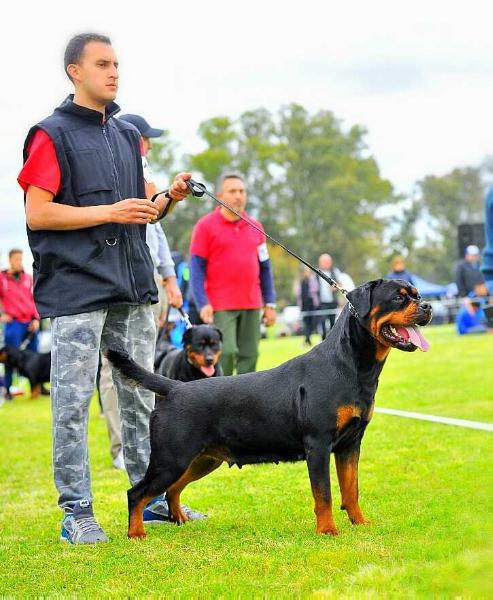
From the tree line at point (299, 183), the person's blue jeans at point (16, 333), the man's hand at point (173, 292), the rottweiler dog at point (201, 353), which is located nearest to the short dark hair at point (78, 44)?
the man's hand at point (173, 292)

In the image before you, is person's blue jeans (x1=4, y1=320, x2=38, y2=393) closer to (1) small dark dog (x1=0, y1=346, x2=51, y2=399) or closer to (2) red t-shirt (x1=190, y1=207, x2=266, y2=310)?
(1) small dark dog (x1=0, y1=346, x2=51, y2=399)

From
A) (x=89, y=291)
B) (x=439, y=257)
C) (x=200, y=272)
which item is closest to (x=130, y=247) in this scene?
(x=89, y=291)

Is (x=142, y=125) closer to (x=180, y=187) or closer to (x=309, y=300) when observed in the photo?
(x=180, y=187)

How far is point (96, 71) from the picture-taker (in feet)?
13.6

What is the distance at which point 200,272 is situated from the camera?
746cm

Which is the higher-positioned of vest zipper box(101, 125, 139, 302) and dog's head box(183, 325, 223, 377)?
vest zipper box(101, 125, 139, 302)

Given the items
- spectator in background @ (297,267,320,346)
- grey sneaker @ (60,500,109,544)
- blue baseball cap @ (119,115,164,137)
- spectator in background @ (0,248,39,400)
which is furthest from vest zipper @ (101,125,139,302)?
spectator in background @ (297,267,320,346)

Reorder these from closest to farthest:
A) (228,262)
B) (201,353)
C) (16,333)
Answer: (228,262) < (201,353) < (16,333)

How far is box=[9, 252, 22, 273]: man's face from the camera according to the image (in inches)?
524

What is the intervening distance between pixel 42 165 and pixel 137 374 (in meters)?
1.09

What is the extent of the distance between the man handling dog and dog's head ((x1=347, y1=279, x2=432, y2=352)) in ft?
3.58

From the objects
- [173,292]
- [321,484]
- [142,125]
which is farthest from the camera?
[173,292]

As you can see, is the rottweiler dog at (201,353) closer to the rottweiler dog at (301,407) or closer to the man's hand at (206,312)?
the man's hand at (206,312)

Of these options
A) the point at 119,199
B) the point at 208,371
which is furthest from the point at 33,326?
the point at 119,199
